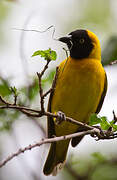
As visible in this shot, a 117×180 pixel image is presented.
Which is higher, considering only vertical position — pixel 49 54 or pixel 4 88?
pixel 49 54

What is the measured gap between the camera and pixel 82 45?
537cm

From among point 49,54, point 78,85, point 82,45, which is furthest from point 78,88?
point 49,54

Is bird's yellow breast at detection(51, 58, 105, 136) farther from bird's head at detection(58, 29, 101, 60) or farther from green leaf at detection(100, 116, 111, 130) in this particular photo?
green leaf at detection(100, 116, 111, 130)

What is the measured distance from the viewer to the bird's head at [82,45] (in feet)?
17.0

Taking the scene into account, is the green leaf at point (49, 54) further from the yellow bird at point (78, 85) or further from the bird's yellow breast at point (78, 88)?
the bird's yellow breast at point (78, 88)

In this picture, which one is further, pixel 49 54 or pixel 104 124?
pixel 104 124

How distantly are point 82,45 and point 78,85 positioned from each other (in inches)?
30.4

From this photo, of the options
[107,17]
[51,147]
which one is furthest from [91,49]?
[107,17]

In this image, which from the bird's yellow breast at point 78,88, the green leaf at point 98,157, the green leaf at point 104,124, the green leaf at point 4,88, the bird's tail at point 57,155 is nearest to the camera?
the green leaf at point 104,124

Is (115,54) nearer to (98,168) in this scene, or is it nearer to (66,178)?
(98,168)

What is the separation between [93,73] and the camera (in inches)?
196

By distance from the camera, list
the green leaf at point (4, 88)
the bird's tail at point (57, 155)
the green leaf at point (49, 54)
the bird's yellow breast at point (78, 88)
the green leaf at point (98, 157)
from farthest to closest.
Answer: the bird's tail at point (57, 155) → the green leaf at point (98, 157) → the green leaf at point (4, 88) → the bird's yellow breast at point (78, 88) → the green leaf at point (49, 54)

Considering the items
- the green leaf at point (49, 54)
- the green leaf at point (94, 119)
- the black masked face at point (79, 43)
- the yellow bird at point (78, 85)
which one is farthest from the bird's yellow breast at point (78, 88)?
the green leaf at point (49, 54)

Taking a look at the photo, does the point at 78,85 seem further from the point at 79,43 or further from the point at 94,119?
the point at 94,119
